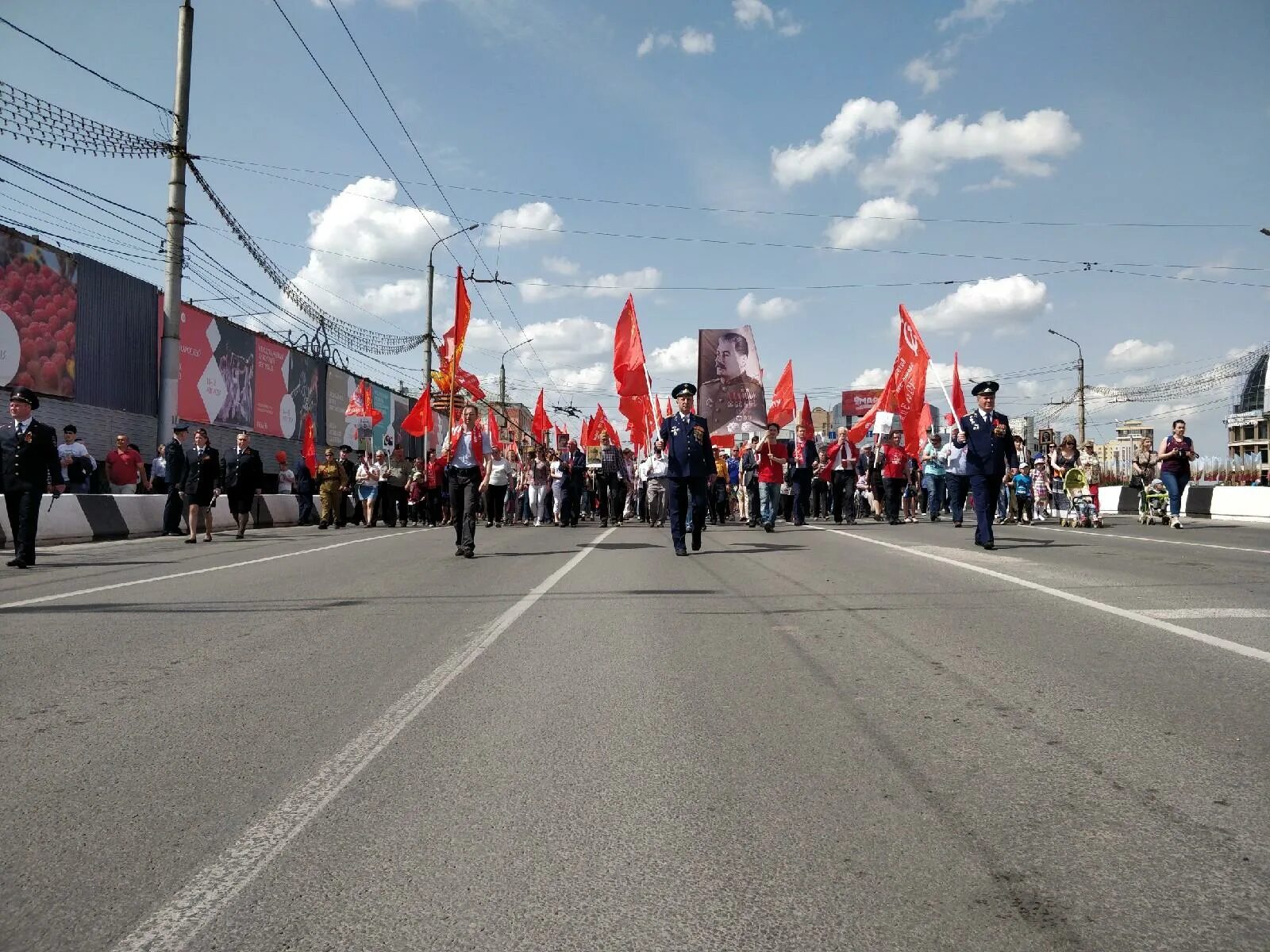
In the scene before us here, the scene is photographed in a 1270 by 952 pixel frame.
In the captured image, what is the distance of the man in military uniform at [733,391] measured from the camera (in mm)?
26281

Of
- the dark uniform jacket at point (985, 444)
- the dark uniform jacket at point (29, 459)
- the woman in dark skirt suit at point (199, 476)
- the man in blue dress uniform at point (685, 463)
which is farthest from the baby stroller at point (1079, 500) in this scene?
the dark uniform jacket at point (29, 459)

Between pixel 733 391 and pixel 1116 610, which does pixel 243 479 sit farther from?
pixel 1116 610

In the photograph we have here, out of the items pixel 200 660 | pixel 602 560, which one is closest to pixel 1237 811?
pixel 200 660

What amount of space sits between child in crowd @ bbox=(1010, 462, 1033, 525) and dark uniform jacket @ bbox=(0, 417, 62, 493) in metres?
18.8

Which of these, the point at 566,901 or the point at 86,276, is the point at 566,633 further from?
the point at 86,276

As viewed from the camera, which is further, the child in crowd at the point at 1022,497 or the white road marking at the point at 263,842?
the child in crowd at the point at 1022,497

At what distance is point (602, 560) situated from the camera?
42.7ft

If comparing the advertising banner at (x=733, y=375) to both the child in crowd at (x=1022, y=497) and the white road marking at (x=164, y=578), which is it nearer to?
the child in crowd at (x=1022, y=497)

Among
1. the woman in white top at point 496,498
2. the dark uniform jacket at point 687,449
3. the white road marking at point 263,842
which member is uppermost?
the dark uniform jacket at point 687,449

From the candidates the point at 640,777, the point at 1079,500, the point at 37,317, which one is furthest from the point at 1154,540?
the point at 37,317

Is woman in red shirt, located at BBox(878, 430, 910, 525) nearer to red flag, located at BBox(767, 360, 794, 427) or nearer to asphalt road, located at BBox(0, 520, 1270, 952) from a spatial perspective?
red flag, located at BBox(767, 360, 794, 427)

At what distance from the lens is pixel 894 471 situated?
2314 centimetres

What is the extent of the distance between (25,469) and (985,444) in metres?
11.3

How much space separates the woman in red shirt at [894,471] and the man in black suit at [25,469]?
636 inches
